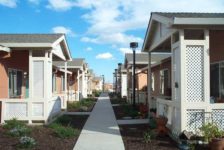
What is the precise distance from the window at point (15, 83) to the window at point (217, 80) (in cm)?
863

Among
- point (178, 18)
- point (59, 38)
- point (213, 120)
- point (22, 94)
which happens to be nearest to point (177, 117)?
point (213, 120)

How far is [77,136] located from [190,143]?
13.2 ft

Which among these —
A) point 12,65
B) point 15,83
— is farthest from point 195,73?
point 15,83

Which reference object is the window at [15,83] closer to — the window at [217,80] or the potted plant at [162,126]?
the potted plant at [162,126]

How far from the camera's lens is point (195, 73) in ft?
38.6

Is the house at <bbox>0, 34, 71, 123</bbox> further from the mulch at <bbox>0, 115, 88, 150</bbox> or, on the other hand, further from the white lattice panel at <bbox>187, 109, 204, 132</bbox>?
the white lattice panel at <bbox>187, 109, 204, 132</bbox>

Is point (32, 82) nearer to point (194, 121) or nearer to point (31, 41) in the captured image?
point (31, 41)

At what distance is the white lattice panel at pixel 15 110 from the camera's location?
52.5 ft

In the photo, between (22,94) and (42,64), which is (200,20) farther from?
(22,94)

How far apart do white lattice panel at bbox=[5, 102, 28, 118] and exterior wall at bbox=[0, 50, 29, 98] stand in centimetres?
68

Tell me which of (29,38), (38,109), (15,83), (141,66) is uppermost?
(29,38)

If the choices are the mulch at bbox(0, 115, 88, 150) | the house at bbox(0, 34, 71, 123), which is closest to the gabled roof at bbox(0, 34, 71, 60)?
the house at bbox(0, 34, 71, 123)

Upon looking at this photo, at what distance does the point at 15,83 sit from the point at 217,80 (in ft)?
30.1

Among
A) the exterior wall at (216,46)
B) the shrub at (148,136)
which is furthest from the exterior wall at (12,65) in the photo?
the exterior wall at (216,46)
